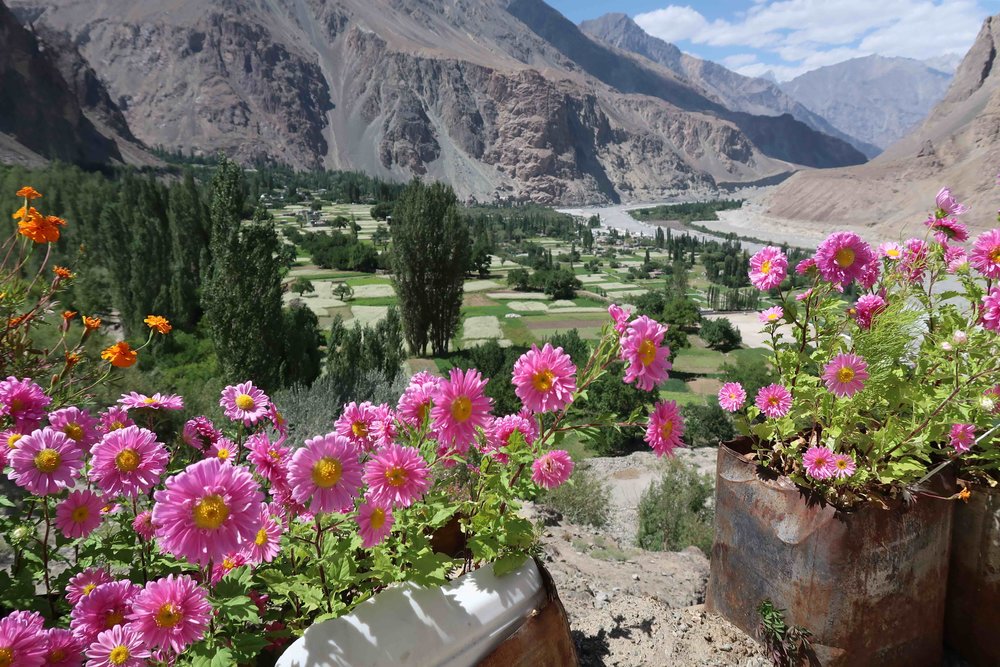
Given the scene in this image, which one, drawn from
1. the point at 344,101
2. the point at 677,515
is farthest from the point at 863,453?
the point at 344,101

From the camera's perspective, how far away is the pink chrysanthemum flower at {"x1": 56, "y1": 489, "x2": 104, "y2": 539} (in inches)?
65.5

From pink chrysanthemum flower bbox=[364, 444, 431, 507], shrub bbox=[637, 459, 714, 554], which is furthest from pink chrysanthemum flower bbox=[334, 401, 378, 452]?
shrub bbox=[637, 459, 714, 554]

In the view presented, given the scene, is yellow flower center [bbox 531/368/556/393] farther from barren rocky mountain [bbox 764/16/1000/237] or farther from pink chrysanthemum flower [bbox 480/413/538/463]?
barren rocky mountain [bbox 764/16/1000/237]

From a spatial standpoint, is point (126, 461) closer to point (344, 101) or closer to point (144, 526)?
point (144, 526)

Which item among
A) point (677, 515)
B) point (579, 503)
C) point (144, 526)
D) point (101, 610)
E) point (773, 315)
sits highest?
point (773, 315)

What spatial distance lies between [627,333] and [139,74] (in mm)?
200551

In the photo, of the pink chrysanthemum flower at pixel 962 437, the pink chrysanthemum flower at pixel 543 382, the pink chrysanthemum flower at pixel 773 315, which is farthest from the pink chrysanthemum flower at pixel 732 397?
the pink chrysanthemum flower at pixel 543 382

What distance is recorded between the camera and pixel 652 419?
189cm

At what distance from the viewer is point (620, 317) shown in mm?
1743

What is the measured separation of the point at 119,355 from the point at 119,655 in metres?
1.22

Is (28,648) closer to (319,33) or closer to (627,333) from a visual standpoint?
(627,333)

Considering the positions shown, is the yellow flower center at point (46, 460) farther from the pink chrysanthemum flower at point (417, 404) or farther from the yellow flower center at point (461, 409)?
the yellow flower center at point (461, 409)

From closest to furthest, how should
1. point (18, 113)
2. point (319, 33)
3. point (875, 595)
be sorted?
point (875, 595), point (18, 113), point (319, 33)

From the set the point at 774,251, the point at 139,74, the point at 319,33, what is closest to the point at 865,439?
the point at 774,251
